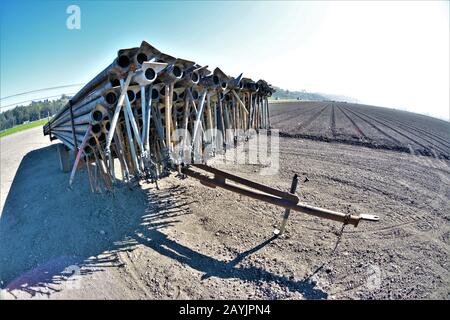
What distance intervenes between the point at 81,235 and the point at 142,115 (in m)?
3.33

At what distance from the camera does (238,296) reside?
163 inches

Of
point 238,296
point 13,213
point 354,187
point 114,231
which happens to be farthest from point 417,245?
point 13,213

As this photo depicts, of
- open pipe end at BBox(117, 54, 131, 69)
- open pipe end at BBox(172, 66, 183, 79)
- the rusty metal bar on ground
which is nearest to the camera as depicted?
the rusty metal bar on ground

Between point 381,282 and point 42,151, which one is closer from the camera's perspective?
point 381,282

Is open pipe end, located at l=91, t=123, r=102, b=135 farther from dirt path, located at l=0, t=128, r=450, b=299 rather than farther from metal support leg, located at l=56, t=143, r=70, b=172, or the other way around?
metal support leg, located at l=56, t=143, r=70, b=172

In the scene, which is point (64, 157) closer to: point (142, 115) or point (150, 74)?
point (142, 115)

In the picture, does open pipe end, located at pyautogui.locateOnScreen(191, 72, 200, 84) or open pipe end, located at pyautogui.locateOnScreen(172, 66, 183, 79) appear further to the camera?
open pipe end, located at pyautogui.locateOnScreen(191, 72, 200, 84)

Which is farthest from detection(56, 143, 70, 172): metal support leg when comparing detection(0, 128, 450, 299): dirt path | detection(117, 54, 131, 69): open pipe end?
detection(117, 54, 131, 69): open pipe end

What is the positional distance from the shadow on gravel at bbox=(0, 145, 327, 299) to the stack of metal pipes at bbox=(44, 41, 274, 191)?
105 centimetres

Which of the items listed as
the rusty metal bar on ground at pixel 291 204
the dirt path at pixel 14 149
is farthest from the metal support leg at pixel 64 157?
the rusty metal bar on ground at pixel 291 204

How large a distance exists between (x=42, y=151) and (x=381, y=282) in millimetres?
15849

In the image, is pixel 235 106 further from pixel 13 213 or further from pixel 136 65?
pixel 13 213

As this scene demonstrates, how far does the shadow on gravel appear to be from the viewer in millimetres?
4547

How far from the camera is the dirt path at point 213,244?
4.29 m
